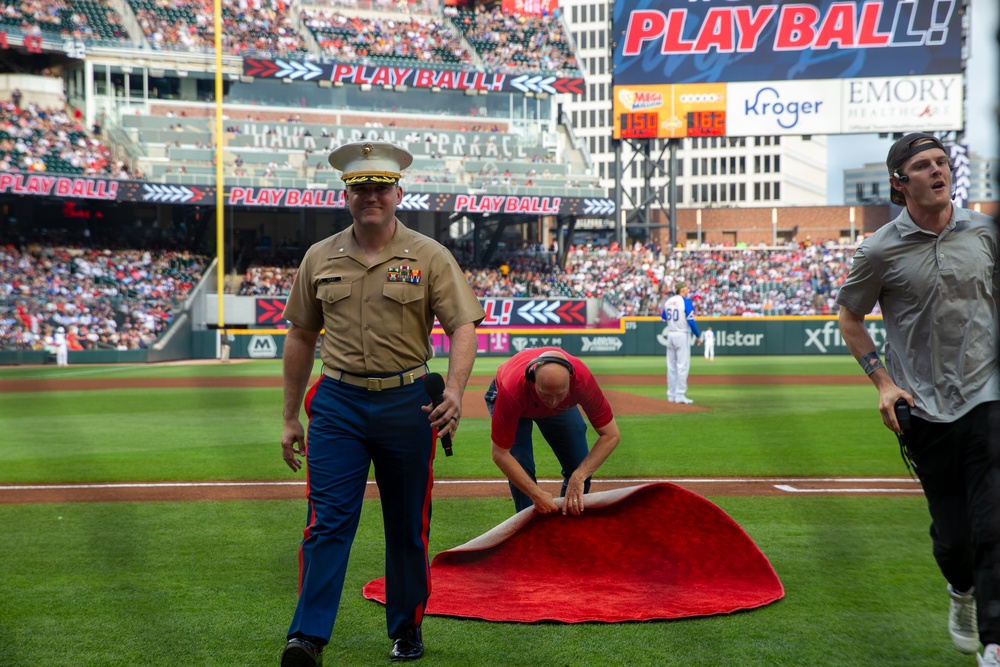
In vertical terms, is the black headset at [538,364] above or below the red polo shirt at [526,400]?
above

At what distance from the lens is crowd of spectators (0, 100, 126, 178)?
1500 inches

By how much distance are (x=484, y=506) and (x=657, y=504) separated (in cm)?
301

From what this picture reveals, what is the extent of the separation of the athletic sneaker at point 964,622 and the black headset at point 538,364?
6.79 feet

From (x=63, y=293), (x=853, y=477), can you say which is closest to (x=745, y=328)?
(x=63, y=293)

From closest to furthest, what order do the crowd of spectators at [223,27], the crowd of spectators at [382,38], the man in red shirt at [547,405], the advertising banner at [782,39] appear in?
the man in red shirt at [547,405] < the crowd of spectators at [223,27] < the advertising banner at [782,39] < the crowd of spectators at [382,38]

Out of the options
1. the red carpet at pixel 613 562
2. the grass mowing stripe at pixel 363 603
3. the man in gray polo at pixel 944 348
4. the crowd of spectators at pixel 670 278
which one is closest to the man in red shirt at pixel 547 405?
the red carpet at pixel 613 562

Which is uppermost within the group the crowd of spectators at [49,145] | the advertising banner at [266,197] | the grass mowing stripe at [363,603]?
the crowd of spectators at [49,145]

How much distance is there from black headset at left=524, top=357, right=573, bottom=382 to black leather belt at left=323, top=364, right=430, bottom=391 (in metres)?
0.87

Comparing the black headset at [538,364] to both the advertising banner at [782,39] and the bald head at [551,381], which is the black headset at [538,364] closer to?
the bald head at [551,381]

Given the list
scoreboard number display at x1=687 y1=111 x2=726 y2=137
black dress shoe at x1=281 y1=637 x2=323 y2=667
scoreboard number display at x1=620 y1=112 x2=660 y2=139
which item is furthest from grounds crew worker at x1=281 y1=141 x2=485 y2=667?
scoreboard number display at x1=620 y1=112 x2=660 y2=139

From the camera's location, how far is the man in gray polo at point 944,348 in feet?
13.7

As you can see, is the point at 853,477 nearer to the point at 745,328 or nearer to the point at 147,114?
the point at 745,328

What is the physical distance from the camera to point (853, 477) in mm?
9867

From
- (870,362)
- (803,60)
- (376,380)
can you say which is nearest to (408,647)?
(376,380)
